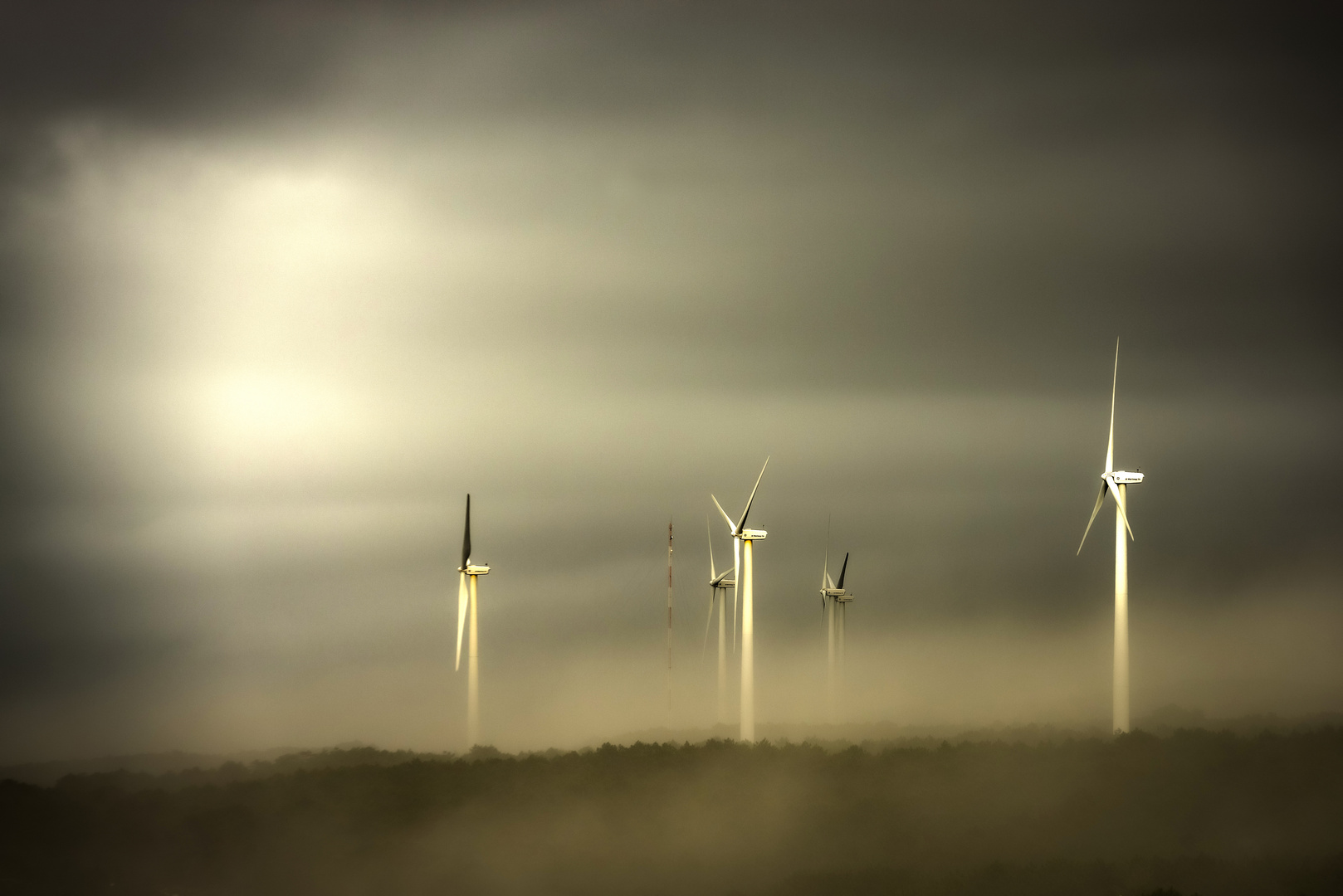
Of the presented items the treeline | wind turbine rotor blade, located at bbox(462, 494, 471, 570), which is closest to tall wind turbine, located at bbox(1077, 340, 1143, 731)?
the treeline

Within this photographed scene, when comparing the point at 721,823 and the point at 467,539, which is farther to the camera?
the point at 467,539

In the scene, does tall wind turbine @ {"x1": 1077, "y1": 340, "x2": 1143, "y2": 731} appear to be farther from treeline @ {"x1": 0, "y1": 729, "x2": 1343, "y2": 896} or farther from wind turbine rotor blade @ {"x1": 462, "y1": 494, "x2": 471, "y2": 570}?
wind turbine rotor blade @ {"x1": 462, "y1": 494, "x2": 471, "y2": 570}

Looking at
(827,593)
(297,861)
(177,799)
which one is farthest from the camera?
(827,593)

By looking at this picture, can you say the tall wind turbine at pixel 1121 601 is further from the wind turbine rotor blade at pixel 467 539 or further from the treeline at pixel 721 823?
the wind turbine rotor blade at pixel 467 539

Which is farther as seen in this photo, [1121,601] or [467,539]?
[467,539]

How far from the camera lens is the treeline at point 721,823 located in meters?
73.9

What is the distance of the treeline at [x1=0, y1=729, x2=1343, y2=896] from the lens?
73.9m

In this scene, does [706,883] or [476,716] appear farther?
[476,716]

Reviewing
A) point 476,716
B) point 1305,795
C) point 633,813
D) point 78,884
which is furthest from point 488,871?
point 1305,795

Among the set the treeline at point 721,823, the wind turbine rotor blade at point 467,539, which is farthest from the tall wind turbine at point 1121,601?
the wind turbine rotor blade at point 467,539

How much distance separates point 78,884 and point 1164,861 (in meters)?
75.0

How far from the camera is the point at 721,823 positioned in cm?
9325

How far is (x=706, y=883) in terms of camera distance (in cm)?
7988

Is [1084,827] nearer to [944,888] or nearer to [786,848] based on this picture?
[944,888]
